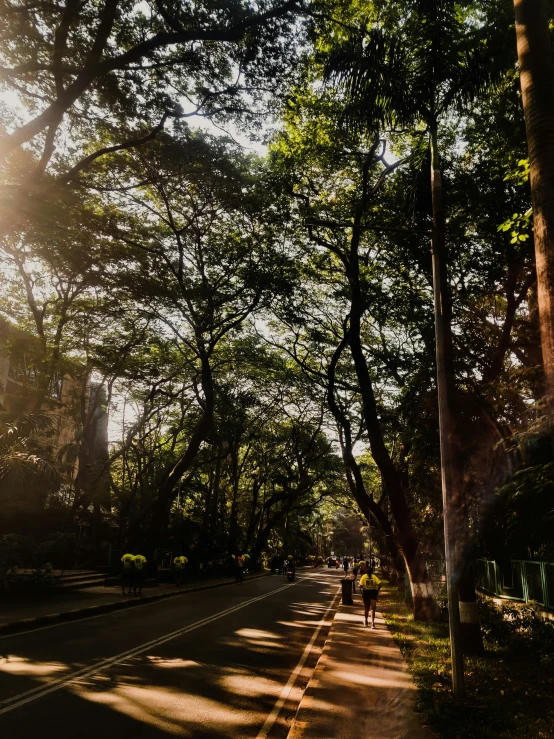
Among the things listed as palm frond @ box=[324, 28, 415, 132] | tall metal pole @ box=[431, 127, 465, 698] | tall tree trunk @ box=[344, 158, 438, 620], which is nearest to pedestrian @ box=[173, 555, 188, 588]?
tall tree trunk @ box=[344, 158, 438, 620]

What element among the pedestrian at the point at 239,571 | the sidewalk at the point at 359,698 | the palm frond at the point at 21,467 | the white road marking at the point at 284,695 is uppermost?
the palm frond at the point at 21,467

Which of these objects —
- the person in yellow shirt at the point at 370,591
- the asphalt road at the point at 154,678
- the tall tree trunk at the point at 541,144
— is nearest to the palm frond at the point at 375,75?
the tall tree trunk at the point at 541,144

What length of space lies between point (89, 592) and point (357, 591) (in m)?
16.1

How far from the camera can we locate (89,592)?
20.3m

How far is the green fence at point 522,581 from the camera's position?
11.5 meters

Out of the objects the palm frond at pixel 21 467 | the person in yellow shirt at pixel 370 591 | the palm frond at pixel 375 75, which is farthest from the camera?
the palm frond at pixel 21 467

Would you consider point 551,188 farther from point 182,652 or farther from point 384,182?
point 384,182

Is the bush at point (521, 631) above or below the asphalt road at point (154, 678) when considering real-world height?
above

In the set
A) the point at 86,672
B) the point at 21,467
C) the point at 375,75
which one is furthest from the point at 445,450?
the point at 21,467

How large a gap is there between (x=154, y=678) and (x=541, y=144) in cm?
798

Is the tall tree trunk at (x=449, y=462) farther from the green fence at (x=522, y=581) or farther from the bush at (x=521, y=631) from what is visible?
the green fence at (x=522, y=581)

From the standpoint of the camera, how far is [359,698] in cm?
702

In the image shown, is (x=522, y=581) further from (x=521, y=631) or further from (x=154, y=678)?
(x=154, y=678)

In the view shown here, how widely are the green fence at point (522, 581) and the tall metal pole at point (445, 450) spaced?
181 inches
